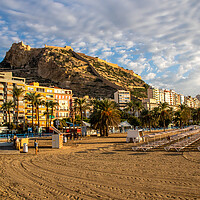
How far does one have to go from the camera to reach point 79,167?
13.2 m

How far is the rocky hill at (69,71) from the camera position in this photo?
134625 millimetres

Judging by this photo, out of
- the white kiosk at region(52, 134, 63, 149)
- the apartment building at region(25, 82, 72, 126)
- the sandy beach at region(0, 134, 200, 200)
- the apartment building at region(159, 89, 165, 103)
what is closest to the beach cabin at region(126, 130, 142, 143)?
the white kiosk at region(52, 134, 63, 149)

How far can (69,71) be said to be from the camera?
14100 centimetres

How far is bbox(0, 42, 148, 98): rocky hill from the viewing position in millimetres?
134625

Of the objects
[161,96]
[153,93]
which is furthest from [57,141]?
[161,96]

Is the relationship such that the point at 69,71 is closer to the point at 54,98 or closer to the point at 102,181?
the point at 54,98

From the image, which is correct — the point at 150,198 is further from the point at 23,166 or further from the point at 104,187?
the point at 23,166

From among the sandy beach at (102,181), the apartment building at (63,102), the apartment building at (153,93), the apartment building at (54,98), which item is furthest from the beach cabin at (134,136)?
the apartment building at (153,93)

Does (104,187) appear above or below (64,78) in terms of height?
below

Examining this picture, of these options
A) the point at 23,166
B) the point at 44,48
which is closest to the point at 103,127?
the point at 23,166

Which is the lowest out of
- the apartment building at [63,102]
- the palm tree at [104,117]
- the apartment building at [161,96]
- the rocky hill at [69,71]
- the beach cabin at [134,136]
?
the beach cabin at [134,136]

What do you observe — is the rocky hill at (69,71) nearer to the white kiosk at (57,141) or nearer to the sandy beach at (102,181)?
the white kiosk at (57,141)

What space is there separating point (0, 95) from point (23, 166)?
2340 inches

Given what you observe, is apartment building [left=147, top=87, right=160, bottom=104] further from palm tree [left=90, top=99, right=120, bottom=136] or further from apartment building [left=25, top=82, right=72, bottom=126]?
palm tree [left=90, top=99, right=120, bottom=136]
